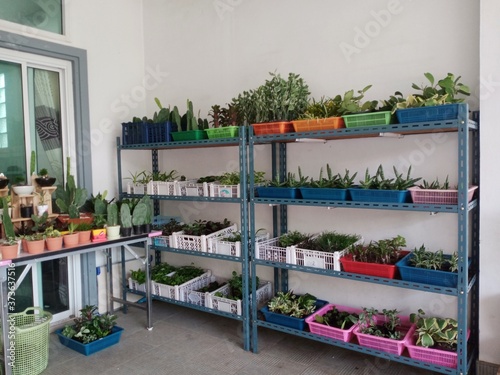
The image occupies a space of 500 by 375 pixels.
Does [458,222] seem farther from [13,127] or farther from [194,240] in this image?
[13,127]

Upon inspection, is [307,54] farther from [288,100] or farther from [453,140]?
[453,140]

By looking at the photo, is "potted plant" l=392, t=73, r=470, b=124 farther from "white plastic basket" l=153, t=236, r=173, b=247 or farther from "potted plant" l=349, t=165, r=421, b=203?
"white plastic basket" l=153, t=236, r=173, b=247

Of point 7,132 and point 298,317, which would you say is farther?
point 7,132

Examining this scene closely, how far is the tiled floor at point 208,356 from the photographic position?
282cm

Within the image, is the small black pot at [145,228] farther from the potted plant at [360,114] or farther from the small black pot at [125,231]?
the potted plant at [360,114]

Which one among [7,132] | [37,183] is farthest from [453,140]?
[7,132]

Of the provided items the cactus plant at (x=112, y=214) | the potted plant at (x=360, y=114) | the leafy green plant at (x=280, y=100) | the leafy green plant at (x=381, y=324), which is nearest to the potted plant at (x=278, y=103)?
the leafy green plant at (x=280, y=100)

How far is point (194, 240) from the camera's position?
346 centimetres

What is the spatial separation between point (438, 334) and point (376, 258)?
0.57 metres

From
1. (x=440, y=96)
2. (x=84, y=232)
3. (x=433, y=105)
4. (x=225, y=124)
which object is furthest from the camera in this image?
(x=225, y=124)

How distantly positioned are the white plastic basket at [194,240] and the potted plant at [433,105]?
178 centimetres

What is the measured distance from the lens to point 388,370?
276 cm

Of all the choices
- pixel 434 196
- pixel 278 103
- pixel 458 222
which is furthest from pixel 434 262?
pixel 278 103

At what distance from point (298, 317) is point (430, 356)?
904mm
